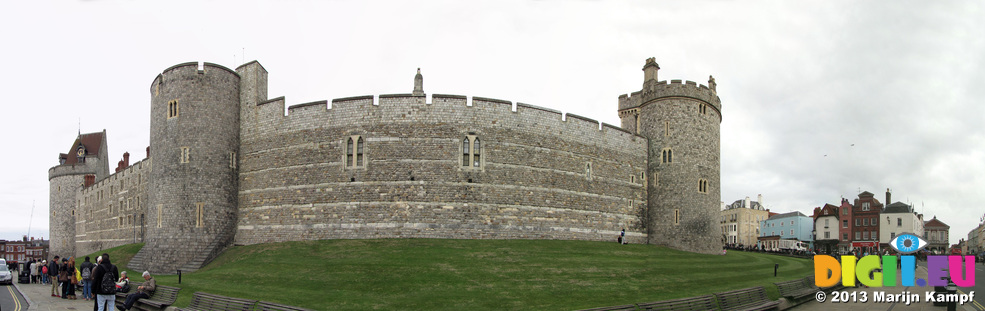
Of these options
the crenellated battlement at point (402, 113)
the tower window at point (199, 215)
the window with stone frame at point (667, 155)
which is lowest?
the tower window at point (199, 215)

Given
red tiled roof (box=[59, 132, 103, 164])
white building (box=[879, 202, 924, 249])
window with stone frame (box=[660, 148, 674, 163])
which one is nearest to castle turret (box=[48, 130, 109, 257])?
red tiled roof (box=[59, 132, 103, 164])

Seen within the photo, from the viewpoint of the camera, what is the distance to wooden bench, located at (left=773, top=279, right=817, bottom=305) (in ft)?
65.9

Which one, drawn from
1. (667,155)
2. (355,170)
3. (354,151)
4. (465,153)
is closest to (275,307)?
(355,170)

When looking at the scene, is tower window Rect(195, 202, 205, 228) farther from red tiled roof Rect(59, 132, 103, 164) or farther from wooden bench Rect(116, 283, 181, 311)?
red tiled roof Rect(59, 132, 103, 164)

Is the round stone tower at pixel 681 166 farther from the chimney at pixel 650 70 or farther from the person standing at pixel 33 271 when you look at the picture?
the person standing at pixel 33 271

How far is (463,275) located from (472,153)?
1041 cm

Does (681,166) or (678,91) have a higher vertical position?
(678,91)

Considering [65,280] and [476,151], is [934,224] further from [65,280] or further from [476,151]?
[65,280]

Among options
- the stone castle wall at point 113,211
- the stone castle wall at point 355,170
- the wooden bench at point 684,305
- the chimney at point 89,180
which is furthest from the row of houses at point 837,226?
the chimney at point 89,180

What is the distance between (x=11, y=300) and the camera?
21.5 m

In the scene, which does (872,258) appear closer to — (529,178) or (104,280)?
(529,178)

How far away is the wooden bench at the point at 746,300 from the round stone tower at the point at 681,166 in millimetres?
18510

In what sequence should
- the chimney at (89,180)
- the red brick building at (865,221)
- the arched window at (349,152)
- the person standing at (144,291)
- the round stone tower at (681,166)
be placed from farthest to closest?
the red brick building at (865,221)
the chimney at (89,180)
the round stone tower at (681,166)
the arched window at (349,152)
the person standing at (144,291)

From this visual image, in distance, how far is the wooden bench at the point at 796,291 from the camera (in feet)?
65.9
